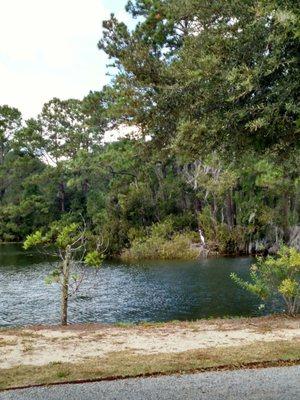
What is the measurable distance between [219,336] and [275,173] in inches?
900

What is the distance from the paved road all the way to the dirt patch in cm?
156

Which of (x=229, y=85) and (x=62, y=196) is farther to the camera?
(x=62, y=196)

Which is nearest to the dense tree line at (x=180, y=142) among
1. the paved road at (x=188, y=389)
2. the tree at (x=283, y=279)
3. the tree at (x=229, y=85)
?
the tree at (x=229, y=85)

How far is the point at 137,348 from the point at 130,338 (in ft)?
3.47

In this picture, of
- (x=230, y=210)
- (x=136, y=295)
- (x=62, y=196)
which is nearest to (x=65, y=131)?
(x=62, y=196)

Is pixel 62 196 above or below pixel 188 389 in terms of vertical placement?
above

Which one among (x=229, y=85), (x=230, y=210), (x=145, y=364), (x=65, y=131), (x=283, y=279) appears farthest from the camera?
(x=65, y=131)

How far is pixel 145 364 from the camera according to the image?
24.8 feet

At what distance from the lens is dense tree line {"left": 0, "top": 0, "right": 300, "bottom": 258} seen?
31.1 ft

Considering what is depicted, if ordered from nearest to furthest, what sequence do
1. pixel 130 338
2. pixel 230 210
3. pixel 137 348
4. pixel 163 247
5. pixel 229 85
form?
pixel 137 348
pixel 229 85
pixel 130 338
pixel 163 247
pixel 230 210

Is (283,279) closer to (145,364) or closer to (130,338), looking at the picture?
(130,338)

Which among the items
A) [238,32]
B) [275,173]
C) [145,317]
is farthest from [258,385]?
[275,173]

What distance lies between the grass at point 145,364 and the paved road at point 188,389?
0.90 feet

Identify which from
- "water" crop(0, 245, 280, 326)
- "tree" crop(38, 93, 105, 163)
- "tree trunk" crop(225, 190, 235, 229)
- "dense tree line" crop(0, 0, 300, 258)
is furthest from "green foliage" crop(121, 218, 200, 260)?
"tree" crop(38, 93, 105, 163)
